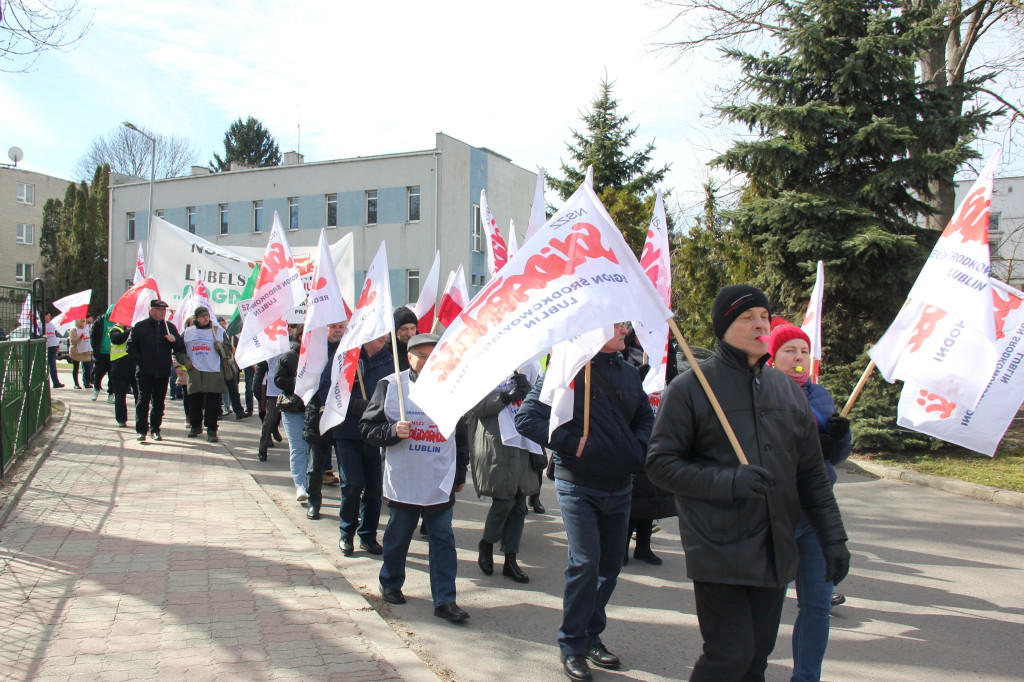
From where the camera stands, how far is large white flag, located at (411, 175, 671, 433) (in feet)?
12.2

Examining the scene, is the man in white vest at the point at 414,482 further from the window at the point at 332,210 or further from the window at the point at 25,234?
the window at the point at 25,234

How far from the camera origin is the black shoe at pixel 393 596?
17.1ft

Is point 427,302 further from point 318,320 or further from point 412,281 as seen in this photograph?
point 412,281

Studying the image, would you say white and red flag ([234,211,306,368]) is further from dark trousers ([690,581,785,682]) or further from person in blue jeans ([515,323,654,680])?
dark trousers ([690,581,785,682])

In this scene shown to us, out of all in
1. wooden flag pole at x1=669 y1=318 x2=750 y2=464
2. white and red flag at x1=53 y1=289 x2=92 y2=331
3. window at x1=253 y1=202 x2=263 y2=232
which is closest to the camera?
wooden flag pole at x1=669 y1=318 x2=750 y2=464

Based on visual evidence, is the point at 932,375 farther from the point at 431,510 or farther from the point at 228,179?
the point at 228,179

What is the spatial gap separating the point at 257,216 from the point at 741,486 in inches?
1551

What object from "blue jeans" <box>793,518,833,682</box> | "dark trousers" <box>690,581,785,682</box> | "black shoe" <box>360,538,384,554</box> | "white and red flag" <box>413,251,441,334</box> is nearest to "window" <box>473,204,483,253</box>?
"white and red flag" <box>413,251,441,334</box>

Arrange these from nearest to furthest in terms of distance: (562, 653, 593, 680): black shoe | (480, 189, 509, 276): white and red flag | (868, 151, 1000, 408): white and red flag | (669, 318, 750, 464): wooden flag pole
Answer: (669, 318, 750, 464): wooden flag pole → (562, 653, 593, 680): black shoe → (868, 151, 1000, 408): white and red flag → (480, 189, 509, 276): white and red flag

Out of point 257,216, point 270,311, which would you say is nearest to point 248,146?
point 257,216

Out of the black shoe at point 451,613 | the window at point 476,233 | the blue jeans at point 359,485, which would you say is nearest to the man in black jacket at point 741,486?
the black shoe at point 451,613

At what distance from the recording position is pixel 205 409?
11.8 m

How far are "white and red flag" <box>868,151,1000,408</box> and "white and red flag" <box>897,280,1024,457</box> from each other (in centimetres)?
15

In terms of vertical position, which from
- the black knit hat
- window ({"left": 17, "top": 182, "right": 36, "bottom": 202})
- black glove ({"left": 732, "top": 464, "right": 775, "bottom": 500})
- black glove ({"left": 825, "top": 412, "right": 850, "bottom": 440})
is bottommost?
black glove ({"left": 732, "top": 464, "right": 775, "bottom": 500})
